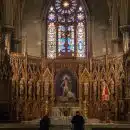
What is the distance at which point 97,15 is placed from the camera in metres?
35.2

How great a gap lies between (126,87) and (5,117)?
8.04m

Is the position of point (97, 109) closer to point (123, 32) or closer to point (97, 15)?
point (123, 32)

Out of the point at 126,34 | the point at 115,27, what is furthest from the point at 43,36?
the point at 126,34

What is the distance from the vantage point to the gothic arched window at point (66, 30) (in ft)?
115

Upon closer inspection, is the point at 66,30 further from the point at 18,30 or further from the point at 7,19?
the point at 7,19

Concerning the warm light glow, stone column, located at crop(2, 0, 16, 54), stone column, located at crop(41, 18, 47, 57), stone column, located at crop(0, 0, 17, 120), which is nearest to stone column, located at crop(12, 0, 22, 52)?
stone column, located at crop(41, 18, 47, 57)

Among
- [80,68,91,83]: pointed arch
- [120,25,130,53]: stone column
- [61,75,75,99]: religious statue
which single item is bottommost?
[61,75,75,99]: religious statue

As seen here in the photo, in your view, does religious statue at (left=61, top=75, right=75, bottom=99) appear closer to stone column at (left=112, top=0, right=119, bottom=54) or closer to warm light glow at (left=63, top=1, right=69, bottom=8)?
stone column at (left=112, top=0, right=119, bottom=54)

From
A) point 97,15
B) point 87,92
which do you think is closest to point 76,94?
point 87,92

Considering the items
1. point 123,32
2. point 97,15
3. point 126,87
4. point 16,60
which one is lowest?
point 126,87

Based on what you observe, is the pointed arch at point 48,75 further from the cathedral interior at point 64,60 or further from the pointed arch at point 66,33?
the pointed arch at point 66,33

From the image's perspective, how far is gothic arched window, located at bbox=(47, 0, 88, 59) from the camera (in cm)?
3516

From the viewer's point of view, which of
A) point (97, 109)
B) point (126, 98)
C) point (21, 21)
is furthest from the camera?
point (21, 21)

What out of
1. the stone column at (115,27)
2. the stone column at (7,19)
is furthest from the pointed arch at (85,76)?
the stone column at (7,19)
